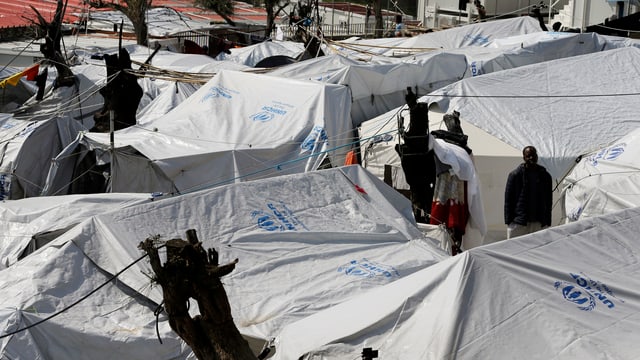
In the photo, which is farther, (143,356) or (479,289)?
(143,356)

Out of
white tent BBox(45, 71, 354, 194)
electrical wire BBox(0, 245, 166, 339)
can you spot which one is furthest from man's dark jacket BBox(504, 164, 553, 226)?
electrical wire BBox(0, 245, 166, 339)

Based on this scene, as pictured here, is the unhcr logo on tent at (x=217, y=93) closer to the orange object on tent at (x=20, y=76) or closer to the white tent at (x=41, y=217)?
the white tent at (x=41, y=217)

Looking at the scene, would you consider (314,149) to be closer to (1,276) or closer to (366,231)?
(366,231)

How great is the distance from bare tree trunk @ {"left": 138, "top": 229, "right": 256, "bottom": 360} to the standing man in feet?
16.3

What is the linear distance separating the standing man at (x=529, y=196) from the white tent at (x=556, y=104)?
2.50 meters

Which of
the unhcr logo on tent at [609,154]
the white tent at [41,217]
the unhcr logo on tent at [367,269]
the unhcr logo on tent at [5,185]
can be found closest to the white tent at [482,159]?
the unhcr logo on tent at [609,154]

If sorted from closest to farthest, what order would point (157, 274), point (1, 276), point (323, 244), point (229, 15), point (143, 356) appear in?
1. point (157, 274)
2. point (143, 356)
3. point (1, 276)
4. point (323, 244)
5. point (229, 15)

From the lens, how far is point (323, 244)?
8.24 m

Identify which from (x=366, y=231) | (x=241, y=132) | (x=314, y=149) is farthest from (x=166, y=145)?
(x=366, y=231)

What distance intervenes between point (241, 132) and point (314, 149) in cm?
95

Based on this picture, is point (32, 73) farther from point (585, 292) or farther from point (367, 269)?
point (585, 292)

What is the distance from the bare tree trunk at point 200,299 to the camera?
540 cm

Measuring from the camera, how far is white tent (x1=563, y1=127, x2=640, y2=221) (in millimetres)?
10281

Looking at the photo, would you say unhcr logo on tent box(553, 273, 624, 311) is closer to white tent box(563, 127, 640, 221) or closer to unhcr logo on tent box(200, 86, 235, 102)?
white tent box(563, 127, 640, 221)
